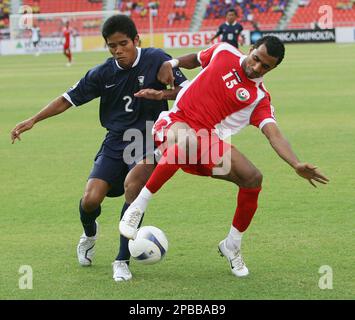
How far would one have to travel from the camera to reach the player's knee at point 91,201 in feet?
20.7

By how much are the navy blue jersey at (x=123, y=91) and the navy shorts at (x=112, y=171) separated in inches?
2.4

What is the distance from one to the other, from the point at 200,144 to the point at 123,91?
0.89 metres

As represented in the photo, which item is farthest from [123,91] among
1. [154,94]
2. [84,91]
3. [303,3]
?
[303,3]

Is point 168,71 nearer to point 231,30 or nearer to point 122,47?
point 122,47

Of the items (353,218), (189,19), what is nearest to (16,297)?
(353,218)

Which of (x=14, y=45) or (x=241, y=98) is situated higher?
(x=241, y=98)

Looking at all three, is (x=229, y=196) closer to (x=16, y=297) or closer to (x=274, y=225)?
(x=274, y=225)

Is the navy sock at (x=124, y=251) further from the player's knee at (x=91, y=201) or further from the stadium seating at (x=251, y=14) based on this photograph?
the stadium seating at (x=251, y=14)

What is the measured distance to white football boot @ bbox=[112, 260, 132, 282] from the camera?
6.00m

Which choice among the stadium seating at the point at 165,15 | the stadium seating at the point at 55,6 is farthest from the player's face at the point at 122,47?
the stadium seating at the point at 55,6

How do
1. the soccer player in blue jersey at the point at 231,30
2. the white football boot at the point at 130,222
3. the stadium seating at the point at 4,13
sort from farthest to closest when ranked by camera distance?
the stadium seating at the point at 4,13 → the soccer player in blue jersey at the point at 231,30 → the white football boot at the point at 130,222

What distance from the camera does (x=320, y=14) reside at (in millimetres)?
51125
